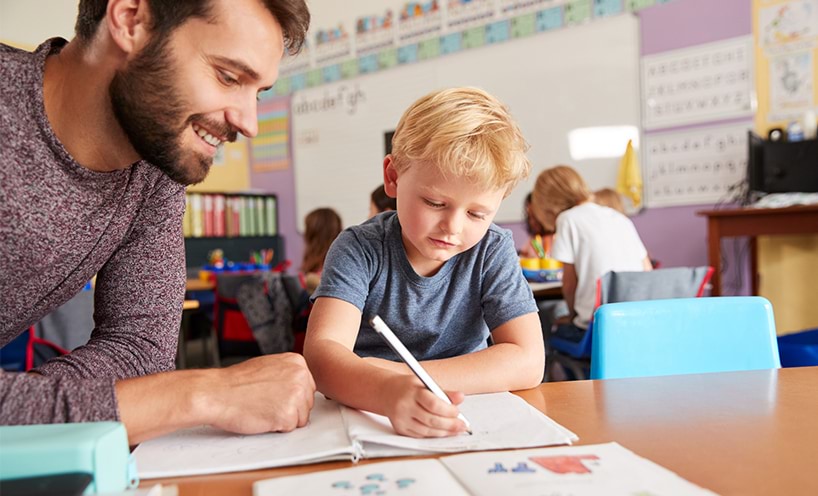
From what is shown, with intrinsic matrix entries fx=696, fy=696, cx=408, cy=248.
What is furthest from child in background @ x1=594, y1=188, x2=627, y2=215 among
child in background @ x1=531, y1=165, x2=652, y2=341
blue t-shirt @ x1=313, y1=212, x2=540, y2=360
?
blue t-shirt @ x1=313, y1=212, x2=540, y2=360

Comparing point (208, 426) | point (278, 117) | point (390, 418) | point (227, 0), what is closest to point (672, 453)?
point (390, 418)

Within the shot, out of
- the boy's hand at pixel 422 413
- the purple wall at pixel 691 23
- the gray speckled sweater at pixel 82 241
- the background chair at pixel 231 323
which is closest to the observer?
the boy's hand at pixel 422 413

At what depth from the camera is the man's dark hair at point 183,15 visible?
3.19 ft

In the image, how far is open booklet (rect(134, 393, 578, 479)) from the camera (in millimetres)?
672

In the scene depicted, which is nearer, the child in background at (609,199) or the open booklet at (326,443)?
the open booklet at (326,443)

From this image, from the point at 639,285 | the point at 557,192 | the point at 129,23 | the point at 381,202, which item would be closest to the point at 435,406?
the point at 129,23

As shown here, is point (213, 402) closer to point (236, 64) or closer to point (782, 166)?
point (236, 64)

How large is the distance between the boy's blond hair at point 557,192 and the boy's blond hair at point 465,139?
6.17ft

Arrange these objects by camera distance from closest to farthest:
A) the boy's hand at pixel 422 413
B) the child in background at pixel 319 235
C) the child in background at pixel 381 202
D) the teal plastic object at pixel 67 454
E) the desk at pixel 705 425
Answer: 1. the teal plastic object at pixel 67 454
2. the desk at pixel 705 425
3. the boy's hand at pixel 422 413
4. the child in background at pixel 381 202
5. the child in background at pixel 319 235

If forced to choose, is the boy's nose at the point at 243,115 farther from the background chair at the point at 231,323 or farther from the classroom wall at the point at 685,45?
the classroom wall at the point at 685,45

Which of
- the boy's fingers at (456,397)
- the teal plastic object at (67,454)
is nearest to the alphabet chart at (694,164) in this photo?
the boy's fingers at (456,397)

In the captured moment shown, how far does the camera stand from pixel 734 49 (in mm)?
3793

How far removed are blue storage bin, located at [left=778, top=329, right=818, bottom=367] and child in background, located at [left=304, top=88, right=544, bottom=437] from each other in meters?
1.00

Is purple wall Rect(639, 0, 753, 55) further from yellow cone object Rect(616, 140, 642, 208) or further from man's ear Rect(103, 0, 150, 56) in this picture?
man's ear Rect(103, 0, 150, 56)
